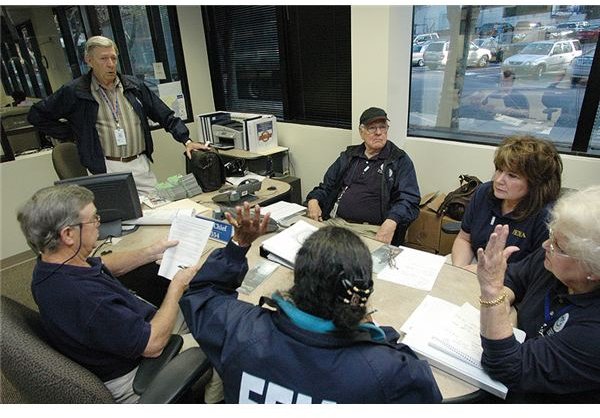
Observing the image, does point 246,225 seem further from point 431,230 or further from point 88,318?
point 431,230

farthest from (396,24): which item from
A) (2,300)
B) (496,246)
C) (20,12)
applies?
(20,12)

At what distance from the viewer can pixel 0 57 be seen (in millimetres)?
3445

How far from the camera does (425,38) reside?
9.77 feet

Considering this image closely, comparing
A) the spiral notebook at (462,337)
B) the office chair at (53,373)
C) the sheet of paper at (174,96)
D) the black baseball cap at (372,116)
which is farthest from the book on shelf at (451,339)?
the sheet of paper at (174,96)

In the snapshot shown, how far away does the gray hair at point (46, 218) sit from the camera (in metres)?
1.19

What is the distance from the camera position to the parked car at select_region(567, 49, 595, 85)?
2359mm

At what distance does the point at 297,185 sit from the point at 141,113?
1.59 m

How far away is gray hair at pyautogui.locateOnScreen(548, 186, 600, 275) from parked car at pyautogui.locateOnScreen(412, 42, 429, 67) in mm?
2256

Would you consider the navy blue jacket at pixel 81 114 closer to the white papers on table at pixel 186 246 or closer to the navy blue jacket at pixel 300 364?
the white papers on table at pixel 186 246

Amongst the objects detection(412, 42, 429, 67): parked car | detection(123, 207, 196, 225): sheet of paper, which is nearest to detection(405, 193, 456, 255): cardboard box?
detection(412, 42, 429, 67): parked car

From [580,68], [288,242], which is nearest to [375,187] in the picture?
[288,242]

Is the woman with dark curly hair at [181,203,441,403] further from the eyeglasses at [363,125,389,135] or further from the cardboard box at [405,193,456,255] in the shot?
the cardboard box at [405,193,456,255]

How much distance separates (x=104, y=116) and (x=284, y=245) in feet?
5.74

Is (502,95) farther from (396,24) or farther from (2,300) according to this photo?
(2,300)
